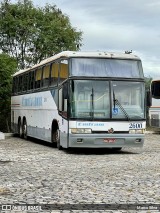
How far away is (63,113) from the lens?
18.3 m

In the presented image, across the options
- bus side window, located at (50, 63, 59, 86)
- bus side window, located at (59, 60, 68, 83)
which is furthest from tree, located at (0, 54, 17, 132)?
bus side window, located at (59, 60, 68, 83)

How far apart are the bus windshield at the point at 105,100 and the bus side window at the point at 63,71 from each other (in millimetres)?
705

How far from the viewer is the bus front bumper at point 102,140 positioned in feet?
57.6

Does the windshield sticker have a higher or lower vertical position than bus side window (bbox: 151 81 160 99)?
lower

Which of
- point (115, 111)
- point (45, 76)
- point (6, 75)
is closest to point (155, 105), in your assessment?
point (45, 76)

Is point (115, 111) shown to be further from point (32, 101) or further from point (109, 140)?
point (32, 101)

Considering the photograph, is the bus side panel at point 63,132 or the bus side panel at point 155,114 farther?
the bus side panel at point 155,114

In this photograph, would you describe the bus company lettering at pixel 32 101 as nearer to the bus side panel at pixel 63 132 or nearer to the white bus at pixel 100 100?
the white bus at pixel 100 100

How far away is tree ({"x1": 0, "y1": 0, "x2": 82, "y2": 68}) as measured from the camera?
49000mm

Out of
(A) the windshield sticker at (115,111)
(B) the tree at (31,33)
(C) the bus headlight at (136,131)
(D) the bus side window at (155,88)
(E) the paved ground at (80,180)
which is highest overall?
(B) the tree at (31,33)

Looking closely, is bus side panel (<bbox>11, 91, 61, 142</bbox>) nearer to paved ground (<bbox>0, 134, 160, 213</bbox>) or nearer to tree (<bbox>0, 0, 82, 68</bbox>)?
paved ground (<bbox>0, 134, 160, 213</bbox>)

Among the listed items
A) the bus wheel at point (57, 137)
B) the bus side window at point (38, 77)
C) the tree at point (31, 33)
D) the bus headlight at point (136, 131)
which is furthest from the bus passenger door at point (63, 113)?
the tree at point (31, 33)

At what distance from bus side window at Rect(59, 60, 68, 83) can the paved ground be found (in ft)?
9.53

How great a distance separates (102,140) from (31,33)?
3293 cm
